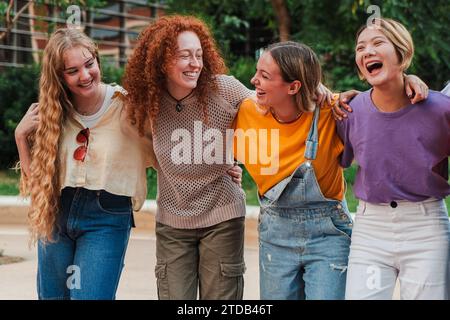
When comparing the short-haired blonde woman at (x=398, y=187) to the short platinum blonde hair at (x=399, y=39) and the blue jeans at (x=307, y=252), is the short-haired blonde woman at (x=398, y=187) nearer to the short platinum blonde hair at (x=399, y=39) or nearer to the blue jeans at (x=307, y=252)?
the short platinum blonde hair at (x=399, y=39)

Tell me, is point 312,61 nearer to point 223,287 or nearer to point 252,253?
point 223,287

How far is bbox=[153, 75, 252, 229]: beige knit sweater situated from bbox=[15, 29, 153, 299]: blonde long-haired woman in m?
0.16

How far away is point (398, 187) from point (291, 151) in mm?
469

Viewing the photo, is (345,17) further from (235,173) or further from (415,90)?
(415,90)

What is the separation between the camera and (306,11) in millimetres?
11195

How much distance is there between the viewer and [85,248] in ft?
11.9

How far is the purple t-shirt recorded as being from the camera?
3.18m

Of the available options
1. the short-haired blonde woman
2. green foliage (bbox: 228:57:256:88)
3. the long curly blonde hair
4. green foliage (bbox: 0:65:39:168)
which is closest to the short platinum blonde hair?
the short-haired blonde woman

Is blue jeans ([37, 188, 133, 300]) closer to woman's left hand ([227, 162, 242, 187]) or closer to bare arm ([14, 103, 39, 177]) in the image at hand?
bare arm ([14, 103, 39, 177])

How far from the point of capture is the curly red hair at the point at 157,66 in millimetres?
3646

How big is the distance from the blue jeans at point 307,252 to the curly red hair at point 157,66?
619 mm

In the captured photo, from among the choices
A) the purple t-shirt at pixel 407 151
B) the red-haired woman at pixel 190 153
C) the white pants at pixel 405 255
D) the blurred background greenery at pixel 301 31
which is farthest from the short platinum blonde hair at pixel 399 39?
the blurred background greenery at pixel 301 31
